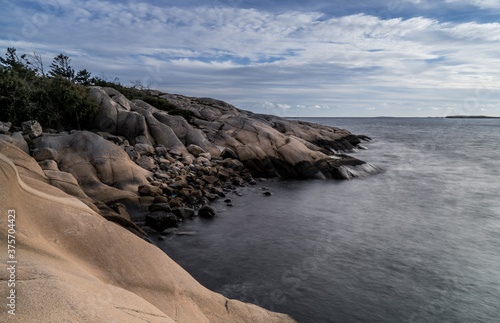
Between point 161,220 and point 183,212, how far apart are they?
158cm

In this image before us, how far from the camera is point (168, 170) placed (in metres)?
21.4

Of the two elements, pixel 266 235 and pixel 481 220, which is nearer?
pixel 266 235

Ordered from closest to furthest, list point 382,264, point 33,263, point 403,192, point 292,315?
point 33,263 < point 292,315 < point 382,264 < point 403,192

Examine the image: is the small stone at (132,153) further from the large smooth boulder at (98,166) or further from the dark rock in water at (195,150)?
the dark rock in water at (195,150)

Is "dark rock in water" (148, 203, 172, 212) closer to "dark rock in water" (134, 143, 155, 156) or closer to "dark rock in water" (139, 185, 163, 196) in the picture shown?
"dark rock in water" (139, 185, 163, 196)

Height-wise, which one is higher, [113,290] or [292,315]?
[113,290]

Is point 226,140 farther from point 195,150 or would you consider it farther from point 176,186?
point 176,186

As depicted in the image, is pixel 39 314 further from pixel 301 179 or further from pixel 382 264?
pixel 301 179

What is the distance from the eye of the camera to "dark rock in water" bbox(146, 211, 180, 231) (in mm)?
14938

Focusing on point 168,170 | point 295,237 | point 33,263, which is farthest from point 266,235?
point 33,263

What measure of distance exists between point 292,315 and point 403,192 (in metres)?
19.0

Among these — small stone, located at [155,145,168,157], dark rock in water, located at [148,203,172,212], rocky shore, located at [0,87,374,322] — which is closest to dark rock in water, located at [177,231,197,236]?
rocky shore, located at [0,87,374,322]

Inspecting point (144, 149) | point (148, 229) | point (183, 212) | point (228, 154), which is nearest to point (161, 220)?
point (148, 229)

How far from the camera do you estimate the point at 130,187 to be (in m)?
17.0
